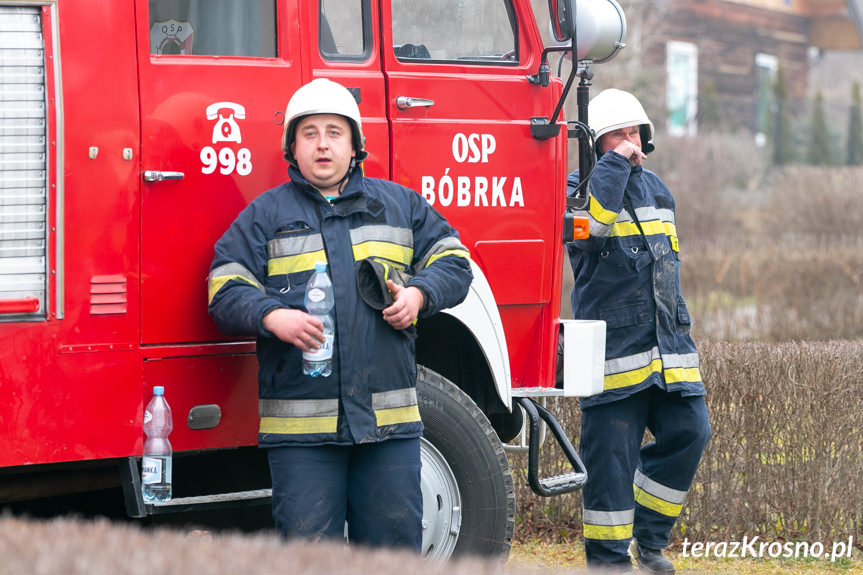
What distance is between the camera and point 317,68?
13.7 feet

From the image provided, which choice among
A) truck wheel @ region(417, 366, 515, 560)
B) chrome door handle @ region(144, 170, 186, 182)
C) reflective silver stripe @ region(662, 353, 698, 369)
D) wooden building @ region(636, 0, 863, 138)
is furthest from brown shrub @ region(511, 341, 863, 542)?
wooden building @ region(636, 0, 863, 138)

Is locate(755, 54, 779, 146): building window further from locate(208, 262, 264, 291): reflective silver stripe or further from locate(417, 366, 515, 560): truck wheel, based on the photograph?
locate(208, 262, 264, 291): reflective silver stripe

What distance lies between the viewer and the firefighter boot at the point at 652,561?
522 centimetres

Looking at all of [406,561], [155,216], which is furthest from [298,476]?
[406,561]

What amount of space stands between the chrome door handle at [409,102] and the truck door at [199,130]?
41 cm

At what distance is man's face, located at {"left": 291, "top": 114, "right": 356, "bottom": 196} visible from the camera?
3.83 m

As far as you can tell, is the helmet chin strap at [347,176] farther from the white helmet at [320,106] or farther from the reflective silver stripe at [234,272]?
the reflective silver stripe at [234,272]

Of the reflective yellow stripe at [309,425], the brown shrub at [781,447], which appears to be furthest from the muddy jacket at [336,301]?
the brown shrub at [781,447]

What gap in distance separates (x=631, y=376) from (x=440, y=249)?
1.46 meters

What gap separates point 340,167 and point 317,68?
0.50 meters

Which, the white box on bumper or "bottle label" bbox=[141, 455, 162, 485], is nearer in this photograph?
"bottle label" bbox=[141, 455, 162, 485]

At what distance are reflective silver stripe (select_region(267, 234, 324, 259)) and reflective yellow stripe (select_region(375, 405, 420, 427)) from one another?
562 mm

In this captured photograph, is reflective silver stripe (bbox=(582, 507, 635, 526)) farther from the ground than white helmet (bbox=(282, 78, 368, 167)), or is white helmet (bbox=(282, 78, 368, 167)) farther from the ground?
white helmet (bbox=(282, 78, 368, 167))

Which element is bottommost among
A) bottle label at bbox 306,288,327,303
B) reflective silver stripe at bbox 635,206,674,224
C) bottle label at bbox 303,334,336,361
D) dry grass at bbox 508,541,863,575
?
dry grass at bbox 508,541,863,575
